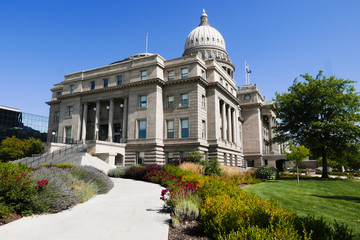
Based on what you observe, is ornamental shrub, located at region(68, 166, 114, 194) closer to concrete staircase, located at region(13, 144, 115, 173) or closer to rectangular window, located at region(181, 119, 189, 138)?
concrete staircase, located at region(13, 144, 115, 173)

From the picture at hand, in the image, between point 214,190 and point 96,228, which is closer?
point 96,228

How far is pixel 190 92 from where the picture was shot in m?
38.8

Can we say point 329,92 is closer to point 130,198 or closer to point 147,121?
point 147,121

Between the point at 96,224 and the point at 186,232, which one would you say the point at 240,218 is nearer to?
the point at 186,232

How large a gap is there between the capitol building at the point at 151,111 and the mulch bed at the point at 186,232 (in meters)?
27.4

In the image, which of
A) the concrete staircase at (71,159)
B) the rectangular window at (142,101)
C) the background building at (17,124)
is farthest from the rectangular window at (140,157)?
the background building at (17,124)

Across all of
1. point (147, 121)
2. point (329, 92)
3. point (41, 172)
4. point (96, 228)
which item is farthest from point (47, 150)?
point (329, 92)

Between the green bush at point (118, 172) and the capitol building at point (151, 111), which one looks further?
the capitol building at point (151, 111)

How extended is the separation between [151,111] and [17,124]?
69669 mm

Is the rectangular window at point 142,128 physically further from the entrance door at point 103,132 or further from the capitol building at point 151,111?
the entrance door at point 103,132

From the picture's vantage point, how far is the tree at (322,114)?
3253cm

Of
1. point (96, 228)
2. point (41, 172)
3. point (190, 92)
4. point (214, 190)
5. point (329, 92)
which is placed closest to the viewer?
point (96, 228)

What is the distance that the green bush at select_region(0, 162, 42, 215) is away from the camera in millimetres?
9539

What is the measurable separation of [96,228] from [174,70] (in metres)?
34.3
